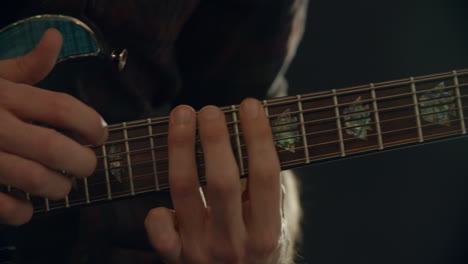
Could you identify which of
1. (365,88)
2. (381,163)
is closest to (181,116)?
(365,88)

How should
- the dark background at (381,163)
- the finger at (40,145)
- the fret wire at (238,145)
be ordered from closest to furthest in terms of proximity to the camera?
1. the finger at (40,145)
2. the fret wire at (238,145)
3. the dark background at (381,163)

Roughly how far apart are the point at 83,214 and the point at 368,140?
1.46ft

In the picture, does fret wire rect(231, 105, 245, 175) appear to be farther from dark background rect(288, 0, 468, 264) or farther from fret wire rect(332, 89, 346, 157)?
dark background rect(288, 0, 468, 264)

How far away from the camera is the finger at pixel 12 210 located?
17.5 inches

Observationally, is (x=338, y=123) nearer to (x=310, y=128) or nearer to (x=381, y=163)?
(x=310, y=128)

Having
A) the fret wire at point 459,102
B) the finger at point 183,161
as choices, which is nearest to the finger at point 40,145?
the finger at point 183,161

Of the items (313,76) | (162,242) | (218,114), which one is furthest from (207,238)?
(313,76)

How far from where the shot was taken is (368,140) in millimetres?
537

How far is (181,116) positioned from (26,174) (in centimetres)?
18

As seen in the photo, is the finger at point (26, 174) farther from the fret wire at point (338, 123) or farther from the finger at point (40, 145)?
the fret wire at point (338, 123)

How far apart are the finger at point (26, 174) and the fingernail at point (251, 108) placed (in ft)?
0.77

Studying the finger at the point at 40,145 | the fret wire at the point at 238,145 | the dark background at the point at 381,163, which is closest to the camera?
the finger at the point at 40,145

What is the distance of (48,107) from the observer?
1.34 ft

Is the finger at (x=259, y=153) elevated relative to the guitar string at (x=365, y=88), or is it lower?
lower
